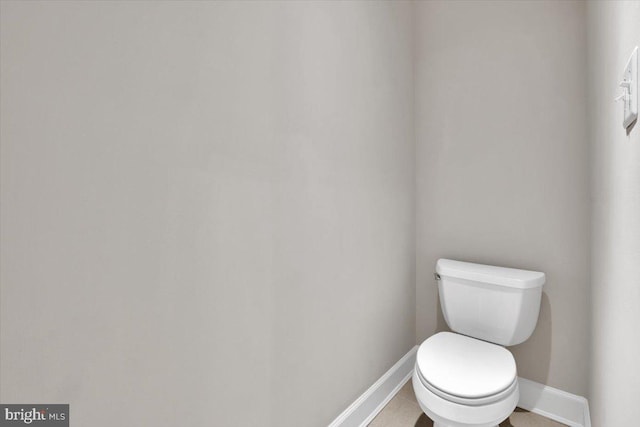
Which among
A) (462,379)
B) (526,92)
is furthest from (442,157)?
(462,379)

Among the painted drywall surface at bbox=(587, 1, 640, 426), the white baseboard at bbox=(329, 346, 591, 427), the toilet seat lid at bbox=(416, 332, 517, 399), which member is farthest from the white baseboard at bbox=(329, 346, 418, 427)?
the painted drywall surface at bbox=(587, 1, 640, 426)

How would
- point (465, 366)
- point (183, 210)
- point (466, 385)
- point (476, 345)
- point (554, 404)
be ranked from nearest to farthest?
1. point (183, 210)
2. point (466, 385)
3. point (465, 366)
4. point (476, 345)
5. point (554, 404)

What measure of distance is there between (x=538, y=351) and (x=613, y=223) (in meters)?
1.05

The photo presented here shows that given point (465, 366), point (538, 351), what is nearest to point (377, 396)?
Answer: point (465, 366)

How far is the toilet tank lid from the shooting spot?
149cm

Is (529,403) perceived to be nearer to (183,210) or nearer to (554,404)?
(554,404)

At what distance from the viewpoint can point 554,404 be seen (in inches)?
63.7

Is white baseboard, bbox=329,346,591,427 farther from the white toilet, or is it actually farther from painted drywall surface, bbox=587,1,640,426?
the white toilet

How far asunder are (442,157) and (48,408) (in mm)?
1953

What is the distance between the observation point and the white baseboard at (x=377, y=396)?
1.47 meters

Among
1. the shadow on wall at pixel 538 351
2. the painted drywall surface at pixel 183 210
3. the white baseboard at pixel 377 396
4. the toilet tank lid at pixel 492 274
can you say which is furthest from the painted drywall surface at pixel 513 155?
the painted drywall surface at pixel 183 210

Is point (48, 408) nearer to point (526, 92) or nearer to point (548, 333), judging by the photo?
point (548, 333)

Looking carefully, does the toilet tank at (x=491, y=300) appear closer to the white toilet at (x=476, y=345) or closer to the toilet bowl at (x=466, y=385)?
the white toilet at (x=476, y=345)

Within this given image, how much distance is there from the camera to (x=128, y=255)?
77 centimetres
